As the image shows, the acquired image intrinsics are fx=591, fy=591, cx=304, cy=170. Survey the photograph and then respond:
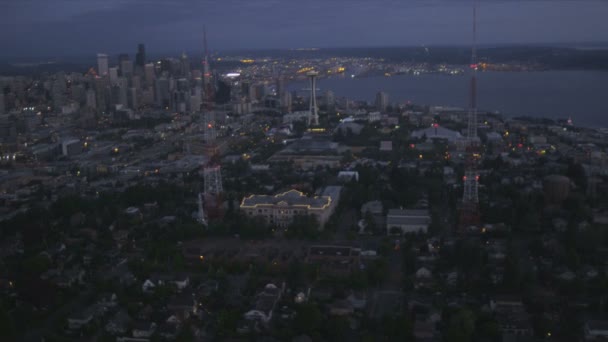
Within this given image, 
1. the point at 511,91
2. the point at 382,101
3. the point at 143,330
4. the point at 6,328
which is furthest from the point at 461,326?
the point at 511,91

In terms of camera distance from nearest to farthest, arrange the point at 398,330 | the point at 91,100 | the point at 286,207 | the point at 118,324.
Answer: the point at 398,330 → the point at 118,324 → the point at 286,207 → the point at 91,100

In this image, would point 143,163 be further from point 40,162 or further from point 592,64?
point 592,64

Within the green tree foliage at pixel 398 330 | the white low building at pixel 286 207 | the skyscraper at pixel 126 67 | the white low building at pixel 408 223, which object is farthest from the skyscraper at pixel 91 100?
the green tree foliage at pixel 398 330

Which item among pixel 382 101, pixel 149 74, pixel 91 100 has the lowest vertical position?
pixel 382 101

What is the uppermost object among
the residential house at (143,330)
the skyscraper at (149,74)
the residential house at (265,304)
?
the skyscraper at (149,74)

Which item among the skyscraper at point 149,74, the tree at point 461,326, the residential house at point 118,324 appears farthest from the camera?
the skyscraper at point 149,74

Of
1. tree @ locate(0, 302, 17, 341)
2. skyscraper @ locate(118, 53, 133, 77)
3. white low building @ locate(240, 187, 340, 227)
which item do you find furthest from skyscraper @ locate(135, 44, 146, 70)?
tree @ locate(0, 302, 17, 341)

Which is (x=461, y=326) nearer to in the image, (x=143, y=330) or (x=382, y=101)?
(x=143, y=330)

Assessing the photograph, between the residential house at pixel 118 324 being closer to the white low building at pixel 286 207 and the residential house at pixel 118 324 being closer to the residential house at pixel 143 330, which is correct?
the residential house at pixel 143 330

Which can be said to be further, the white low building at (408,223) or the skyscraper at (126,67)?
the skyscraper at (126,67)
